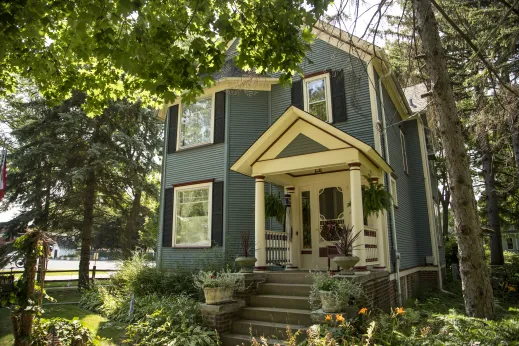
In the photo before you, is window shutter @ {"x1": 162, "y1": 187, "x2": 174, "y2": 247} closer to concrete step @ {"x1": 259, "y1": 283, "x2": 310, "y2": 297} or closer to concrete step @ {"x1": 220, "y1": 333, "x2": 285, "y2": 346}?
concrete step @ {"x1": 259, "y1": 283, "x2": 310, "y2": 297}

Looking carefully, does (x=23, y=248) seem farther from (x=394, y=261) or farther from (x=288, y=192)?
(x=394, y=261)

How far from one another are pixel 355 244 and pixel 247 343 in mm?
3166

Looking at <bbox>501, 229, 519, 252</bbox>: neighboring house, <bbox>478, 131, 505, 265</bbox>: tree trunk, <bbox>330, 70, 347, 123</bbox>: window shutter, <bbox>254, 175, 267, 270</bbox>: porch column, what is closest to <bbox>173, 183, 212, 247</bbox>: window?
<bbox>254, 175, 267, 270</bbox>: porch column

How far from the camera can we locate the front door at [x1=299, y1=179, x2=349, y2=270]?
977 centimetres

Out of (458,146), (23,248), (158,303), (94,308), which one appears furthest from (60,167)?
(458,146)

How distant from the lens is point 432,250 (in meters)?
12.9

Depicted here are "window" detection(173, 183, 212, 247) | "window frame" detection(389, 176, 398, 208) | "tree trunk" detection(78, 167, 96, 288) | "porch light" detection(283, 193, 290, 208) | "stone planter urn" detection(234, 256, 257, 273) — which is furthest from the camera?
"tree trunk" detection(78, 167, 96, 288)

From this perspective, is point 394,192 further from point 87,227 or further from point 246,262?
point 87,227

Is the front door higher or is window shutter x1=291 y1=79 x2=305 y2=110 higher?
window shutter x1=291 y1=79 x2=305 y2=110

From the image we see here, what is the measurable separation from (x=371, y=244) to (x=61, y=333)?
21.5 ft

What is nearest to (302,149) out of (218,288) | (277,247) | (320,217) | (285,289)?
(320,217)

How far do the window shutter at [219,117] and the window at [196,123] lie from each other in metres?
0.20

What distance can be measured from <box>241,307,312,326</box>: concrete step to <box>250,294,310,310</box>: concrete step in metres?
0.20

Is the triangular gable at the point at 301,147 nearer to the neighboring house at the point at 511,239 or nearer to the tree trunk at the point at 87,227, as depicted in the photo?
the tree trunk at the point at 87,227
